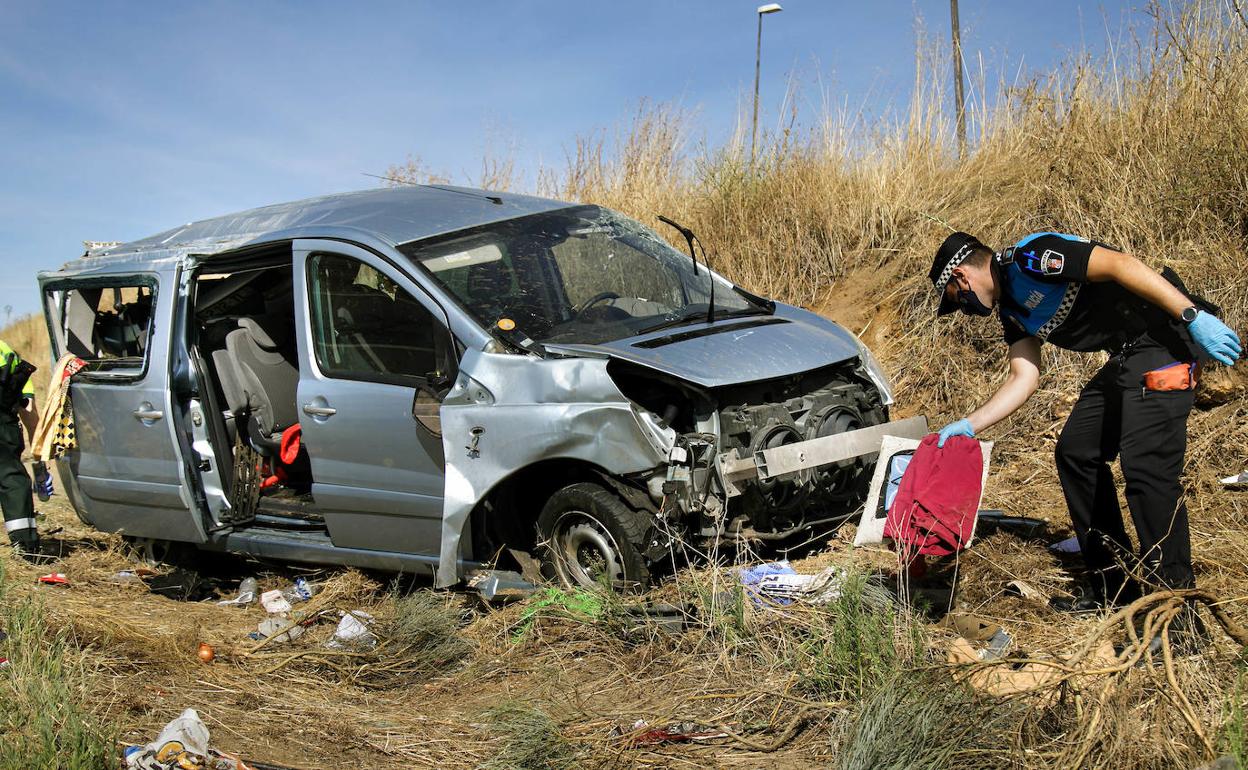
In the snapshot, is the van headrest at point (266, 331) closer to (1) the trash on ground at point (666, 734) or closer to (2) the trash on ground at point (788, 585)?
(2) the trash on ground at point (788, 585)

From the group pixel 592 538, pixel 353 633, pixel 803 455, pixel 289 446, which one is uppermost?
pixel 803 455

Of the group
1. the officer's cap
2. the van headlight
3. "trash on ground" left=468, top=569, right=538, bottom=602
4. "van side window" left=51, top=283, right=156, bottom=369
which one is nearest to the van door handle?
"van side window" left=51, top=283, right=156, bottom=369

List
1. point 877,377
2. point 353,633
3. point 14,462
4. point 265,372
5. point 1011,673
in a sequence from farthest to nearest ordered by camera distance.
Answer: point 14,462 < point 265,372 < point 877,377 < point 353,633 < point 1011,673

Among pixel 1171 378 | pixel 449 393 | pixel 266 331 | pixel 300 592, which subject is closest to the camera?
pixel 1171 378

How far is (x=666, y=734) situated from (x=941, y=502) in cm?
138

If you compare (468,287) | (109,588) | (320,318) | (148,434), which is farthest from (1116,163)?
(109,588)

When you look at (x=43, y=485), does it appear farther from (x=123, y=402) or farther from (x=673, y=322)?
(x=673, y=322)

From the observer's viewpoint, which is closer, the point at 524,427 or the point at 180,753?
the point at 180,753

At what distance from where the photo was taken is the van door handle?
19.1ft

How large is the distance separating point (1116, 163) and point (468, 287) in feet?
16.9

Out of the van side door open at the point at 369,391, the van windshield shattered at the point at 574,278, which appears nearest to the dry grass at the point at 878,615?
the van side door open at the point at 369,391

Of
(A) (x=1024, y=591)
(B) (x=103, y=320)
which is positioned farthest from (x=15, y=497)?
(A) (x=1024, y=591)

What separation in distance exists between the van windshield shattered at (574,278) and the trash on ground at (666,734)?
185 cm

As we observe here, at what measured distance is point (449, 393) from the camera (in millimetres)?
4660
